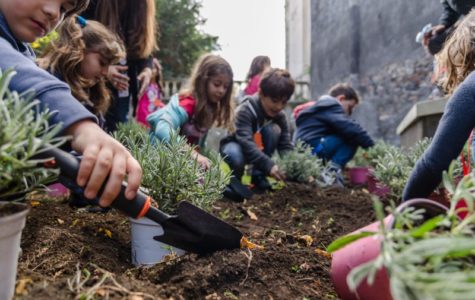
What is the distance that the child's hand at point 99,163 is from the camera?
0.98 metres

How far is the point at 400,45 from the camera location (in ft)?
29.6

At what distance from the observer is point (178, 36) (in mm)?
14211

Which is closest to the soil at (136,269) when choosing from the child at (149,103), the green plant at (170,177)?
the green plant at (170,177)

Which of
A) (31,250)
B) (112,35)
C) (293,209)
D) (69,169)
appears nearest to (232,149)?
(293,209)

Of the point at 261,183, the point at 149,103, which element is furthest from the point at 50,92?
the point at 149,103

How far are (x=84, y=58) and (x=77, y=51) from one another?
0.45 feet

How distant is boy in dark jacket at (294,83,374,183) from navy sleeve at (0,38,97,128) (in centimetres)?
440

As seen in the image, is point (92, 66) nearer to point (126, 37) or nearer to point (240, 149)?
point (126, 37)

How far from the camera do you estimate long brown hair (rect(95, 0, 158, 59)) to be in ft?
10.8

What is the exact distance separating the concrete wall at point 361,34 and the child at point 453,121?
250 inches

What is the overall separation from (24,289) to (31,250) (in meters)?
0.56

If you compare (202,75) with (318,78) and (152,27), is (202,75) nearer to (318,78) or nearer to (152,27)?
(152,27)

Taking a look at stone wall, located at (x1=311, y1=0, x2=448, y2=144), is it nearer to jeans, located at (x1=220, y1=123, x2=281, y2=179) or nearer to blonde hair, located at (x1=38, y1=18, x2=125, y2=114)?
jeans, located at (x1=220, y1=123, x2=281, y2=179)

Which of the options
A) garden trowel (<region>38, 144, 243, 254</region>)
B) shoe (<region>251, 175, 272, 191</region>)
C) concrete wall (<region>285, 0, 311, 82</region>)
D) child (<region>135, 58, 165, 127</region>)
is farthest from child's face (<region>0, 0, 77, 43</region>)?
concrete wall (<region>285, 0, 311, 82</region>)
